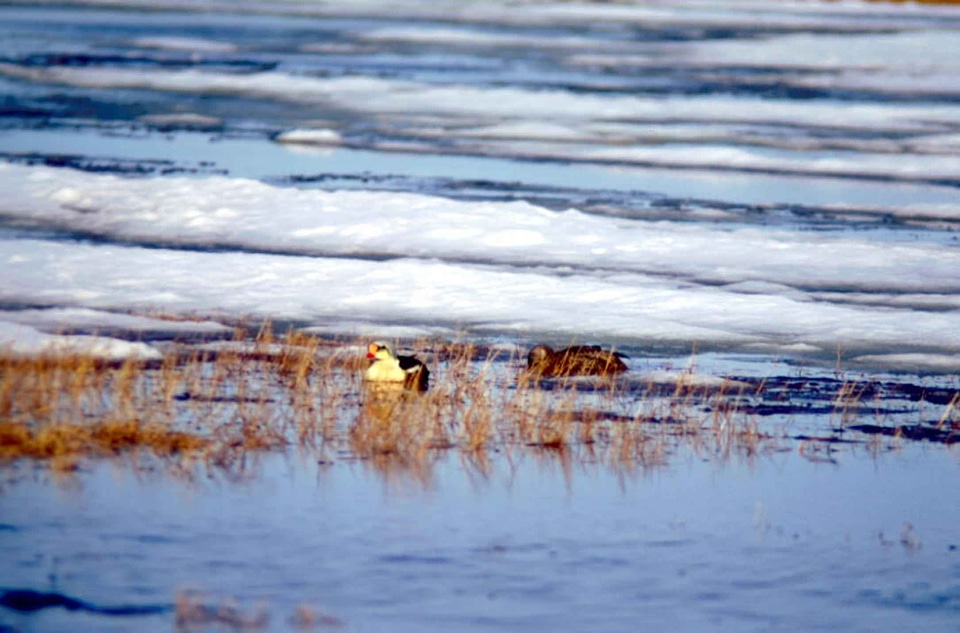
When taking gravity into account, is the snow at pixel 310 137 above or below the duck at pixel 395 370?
above

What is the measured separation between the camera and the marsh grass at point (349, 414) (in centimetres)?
723

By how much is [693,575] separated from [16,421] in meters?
2.94

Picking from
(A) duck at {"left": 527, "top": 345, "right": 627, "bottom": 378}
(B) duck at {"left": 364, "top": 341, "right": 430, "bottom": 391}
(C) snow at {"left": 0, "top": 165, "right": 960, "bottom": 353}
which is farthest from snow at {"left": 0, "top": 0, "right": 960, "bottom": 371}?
(B) duck at {"left": 364, "top": 341, "right": 430, "bottom": 391}

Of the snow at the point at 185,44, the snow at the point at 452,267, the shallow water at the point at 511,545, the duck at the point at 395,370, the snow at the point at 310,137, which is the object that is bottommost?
the shallow water at the point at 511,545

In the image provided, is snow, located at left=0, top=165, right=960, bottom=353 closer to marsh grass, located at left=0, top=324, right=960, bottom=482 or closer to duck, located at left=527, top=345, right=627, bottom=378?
duck, located at left=527, top=345, right=627, bottom=378

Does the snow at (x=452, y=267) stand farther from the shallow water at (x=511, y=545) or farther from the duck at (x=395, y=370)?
the shallow water at (x=511, y=545)

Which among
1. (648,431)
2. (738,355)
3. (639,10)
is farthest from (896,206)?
(639,10)

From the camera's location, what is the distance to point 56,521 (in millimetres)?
6227

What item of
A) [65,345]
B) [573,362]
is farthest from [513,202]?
[65,345]

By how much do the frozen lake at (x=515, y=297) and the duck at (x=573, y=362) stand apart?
8.8 inches

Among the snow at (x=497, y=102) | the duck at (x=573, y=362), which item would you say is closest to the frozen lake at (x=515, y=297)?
the snow at (x=497, y=102)

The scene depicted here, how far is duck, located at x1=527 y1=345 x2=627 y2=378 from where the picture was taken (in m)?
9.09

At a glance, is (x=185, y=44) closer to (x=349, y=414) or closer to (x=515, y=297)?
(x=515, y=297)

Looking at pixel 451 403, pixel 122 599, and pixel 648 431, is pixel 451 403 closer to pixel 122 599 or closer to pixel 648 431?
pixel 648 431
